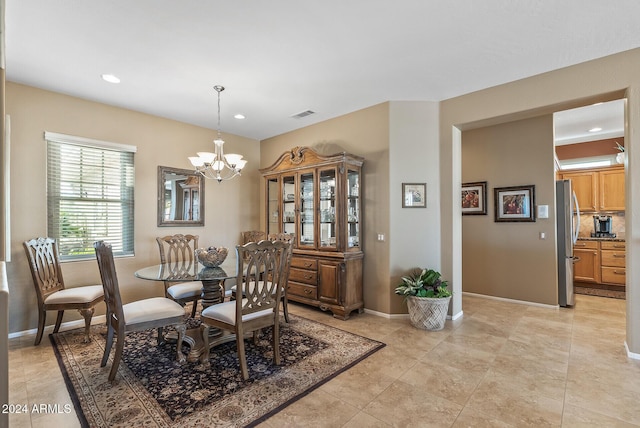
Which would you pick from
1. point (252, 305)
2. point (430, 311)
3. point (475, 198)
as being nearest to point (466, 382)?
point (430, 311)

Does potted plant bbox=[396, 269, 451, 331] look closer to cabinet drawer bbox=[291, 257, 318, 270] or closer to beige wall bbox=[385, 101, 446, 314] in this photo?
beige wall bbox=[385, 101, 446, 314]

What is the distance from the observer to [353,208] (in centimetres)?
411

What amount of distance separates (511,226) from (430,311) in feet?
7.42

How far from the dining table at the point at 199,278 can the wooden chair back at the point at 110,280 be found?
0.30 m

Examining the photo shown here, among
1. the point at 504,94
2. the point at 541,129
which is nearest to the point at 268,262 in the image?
the point at 504,94

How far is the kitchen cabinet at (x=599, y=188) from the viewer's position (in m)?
5.45

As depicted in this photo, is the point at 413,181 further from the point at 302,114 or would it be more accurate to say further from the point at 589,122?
the point at 589,122

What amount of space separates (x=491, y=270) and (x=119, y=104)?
5.88 meters

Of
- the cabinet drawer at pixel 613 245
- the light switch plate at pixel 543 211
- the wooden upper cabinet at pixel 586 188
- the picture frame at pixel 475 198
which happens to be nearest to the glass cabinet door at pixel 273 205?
the picture frame at pixel 475 198

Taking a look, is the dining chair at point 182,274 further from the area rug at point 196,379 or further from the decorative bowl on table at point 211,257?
the area rug at point 196,379

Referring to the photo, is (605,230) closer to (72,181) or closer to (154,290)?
(154,290)

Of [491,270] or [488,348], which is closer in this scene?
[488,348]

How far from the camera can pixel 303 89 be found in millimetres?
3543

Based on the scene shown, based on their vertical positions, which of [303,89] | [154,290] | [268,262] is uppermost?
[303,89]
